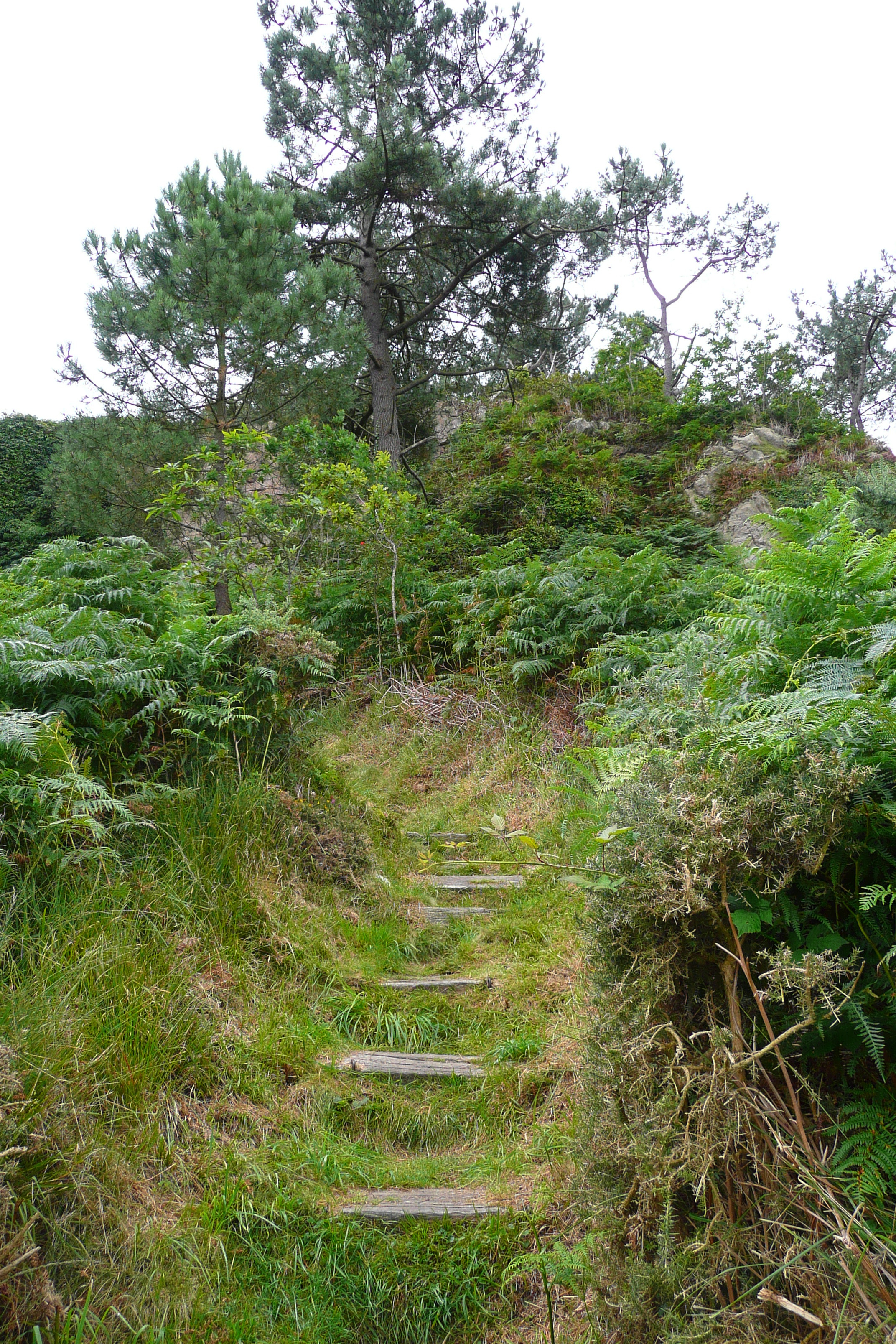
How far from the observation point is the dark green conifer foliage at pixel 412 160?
10.4m

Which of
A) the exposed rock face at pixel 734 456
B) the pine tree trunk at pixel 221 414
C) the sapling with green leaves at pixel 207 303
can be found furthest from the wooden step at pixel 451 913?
the exposed rock face at pixel 734 456

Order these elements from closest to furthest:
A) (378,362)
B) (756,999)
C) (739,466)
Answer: (756,999) → (739,466) → (378,362)

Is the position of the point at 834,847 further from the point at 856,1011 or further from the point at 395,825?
the point at 395,825

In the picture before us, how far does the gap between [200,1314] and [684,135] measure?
67.2 ft

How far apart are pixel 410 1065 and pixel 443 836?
2250mm

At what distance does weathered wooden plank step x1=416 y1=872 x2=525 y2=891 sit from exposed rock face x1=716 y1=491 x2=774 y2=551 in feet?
21.2

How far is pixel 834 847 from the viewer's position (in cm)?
157

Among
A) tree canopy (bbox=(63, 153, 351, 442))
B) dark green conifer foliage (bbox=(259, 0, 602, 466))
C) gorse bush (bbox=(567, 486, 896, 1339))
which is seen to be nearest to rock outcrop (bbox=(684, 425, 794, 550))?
dark green conifer foliage (bbox=(259, 0, 602, 466))

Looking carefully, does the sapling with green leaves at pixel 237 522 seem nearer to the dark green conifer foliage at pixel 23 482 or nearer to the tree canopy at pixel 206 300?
the tree canopy at pixel 206 300

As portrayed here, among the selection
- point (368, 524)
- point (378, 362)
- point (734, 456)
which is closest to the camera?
point (368, 524)

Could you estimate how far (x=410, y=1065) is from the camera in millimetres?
3029

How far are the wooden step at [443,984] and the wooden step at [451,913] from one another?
61cm

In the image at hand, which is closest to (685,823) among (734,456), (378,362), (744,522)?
(744,522)

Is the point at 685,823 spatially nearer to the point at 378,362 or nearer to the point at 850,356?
the point at 378,362
